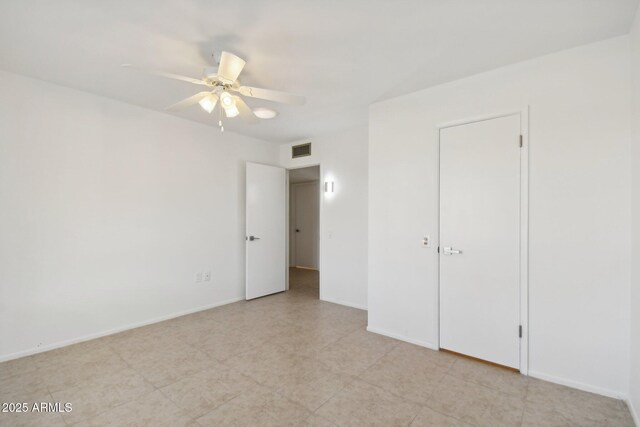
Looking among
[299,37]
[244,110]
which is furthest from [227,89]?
[299,37]

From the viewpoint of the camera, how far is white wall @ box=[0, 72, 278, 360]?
8.44 ft

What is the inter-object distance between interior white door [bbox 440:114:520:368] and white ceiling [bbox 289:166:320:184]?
369 centimetres

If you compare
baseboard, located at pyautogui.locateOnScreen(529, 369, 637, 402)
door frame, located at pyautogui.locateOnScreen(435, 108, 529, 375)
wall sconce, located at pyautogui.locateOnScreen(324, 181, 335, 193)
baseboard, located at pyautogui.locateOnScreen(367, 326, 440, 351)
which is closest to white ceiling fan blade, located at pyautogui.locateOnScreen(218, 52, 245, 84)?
door frame, located at pyautogui.locateOnScreen(435, 108, 529, 375)

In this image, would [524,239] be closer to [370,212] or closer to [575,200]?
[575,200]

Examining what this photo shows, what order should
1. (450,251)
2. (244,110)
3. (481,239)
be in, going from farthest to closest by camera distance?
(450,251) → (481,239) → (244,110)

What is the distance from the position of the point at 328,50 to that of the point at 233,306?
3.42 metres

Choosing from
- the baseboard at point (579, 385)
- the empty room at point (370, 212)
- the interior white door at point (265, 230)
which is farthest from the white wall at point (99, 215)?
the baseboard at point (579, 385)

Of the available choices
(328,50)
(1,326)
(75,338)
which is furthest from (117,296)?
(328,50)

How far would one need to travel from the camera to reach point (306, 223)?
24.1ft

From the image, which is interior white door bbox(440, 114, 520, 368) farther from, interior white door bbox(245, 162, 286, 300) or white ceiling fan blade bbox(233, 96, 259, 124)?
interior white door bbox(245, 162, 286, 300)

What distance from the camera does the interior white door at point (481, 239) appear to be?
2.38 metres

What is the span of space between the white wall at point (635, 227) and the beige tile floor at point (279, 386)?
213mm

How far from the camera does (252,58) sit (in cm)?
229

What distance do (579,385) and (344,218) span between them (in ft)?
9.41
